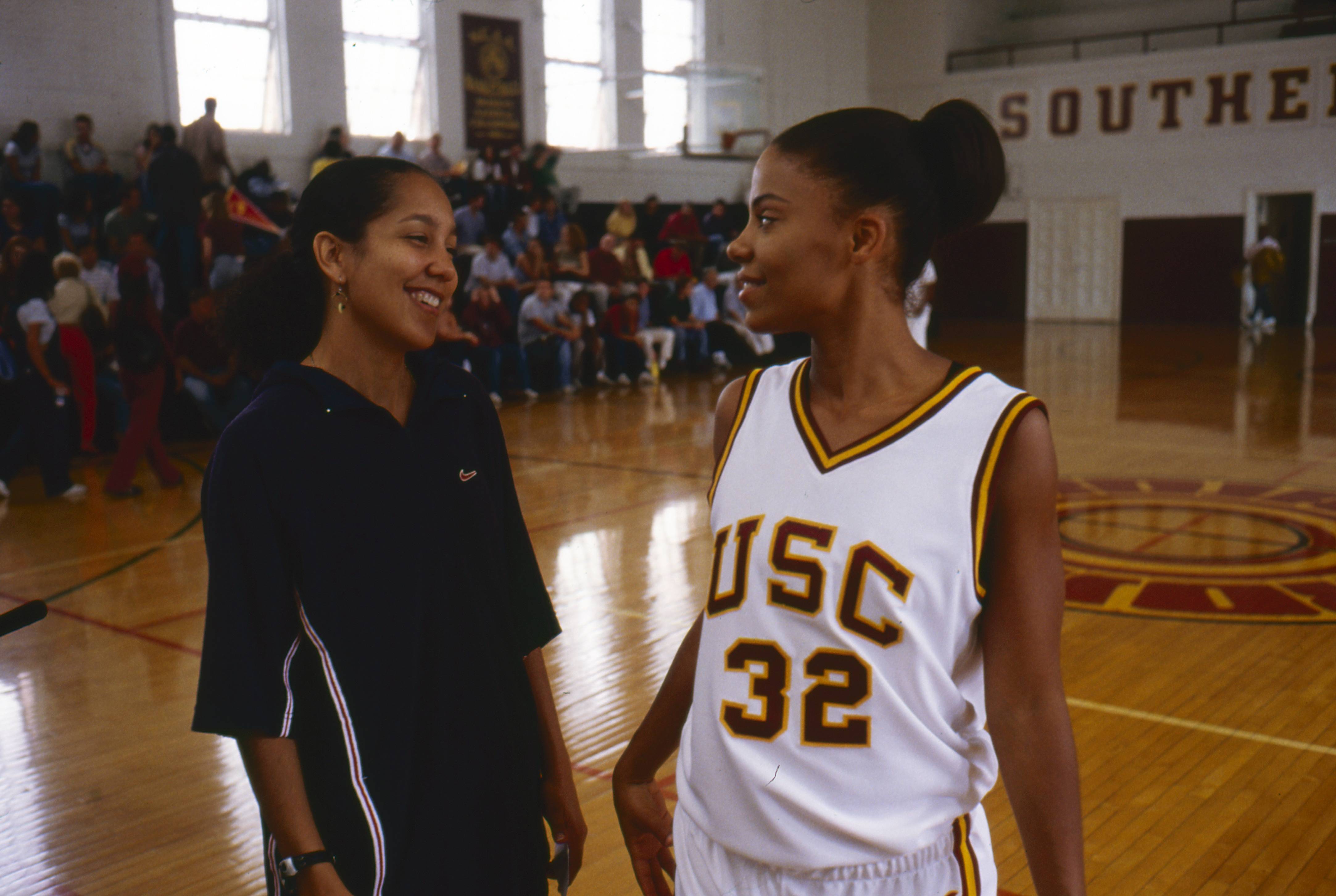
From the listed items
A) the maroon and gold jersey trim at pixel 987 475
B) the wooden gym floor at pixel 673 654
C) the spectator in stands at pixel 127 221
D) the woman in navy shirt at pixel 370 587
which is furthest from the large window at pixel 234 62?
the maroon and gold jersey trim at pixel 987 475

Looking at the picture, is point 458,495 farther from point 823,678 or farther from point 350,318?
point 823,678

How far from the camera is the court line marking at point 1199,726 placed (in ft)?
10.7

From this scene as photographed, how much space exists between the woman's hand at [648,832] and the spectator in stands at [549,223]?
11.8 metres

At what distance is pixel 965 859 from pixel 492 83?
1495cm

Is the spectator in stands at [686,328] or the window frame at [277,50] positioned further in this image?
the spectator in stands at [686,328]

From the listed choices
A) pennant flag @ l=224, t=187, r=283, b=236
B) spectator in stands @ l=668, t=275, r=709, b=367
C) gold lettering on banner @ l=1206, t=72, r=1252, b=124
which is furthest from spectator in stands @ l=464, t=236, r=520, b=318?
gold lettering on banner @ l=1206, t=72, r=1252, b=124

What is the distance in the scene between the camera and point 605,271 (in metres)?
12.8

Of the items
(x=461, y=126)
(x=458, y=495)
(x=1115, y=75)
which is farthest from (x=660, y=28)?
(x=458, y=495)

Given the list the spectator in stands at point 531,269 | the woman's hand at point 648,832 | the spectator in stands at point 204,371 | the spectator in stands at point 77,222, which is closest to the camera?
the woman's hand at point 648,832

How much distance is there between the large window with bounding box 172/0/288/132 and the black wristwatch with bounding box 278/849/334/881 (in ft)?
40.7

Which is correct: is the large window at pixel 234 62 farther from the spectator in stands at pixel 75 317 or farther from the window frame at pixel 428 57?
the spectator in stands at pixel 75 317

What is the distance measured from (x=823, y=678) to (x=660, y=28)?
671 inches

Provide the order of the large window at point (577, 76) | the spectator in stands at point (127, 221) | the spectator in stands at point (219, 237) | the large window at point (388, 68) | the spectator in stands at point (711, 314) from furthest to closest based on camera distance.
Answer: the large window at point (577, 76), the large window at point (388, 68), the spectator in stands at point (711, 314), the spectator in stands at point (127, 221), the spectator in stands at point (219, 237)

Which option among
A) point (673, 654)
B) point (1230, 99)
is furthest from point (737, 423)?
point (1230, 99)
